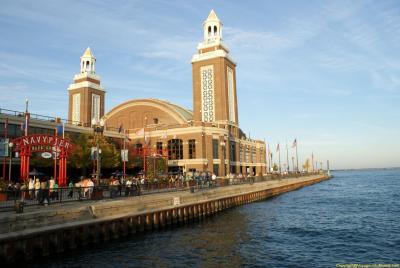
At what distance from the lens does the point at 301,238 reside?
2644 cm

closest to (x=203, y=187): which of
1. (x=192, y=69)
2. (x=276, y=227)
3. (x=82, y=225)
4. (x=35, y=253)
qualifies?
(x=276, y=227)

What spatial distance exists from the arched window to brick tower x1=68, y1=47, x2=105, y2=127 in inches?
1291

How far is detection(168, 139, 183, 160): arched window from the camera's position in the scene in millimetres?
77250

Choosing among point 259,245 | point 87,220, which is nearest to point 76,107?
point 87,220

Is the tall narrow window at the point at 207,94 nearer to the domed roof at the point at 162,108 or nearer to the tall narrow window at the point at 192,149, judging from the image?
the domed roof at the point at 162,108

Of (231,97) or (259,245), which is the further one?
(231,97)

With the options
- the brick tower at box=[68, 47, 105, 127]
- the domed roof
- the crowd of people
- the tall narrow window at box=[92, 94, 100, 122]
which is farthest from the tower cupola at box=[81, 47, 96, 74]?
the crowd of people

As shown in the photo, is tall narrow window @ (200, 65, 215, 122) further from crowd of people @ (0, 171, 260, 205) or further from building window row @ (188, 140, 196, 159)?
crowd of people @ (0, 171, 260, 205)

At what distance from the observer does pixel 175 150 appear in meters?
77.8

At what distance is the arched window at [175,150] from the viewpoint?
253ft

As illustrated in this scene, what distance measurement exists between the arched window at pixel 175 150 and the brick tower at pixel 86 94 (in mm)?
32795

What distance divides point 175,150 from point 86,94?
3844 cm

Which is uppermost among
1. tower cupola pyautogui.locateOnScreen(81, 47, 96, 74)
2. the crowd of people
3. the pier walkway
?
tower cupola pyautogui.locateOnScreen(81, 47, 96, 74)

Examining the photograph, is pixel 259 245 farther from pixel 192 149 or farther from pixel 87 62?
pixel 87 62
